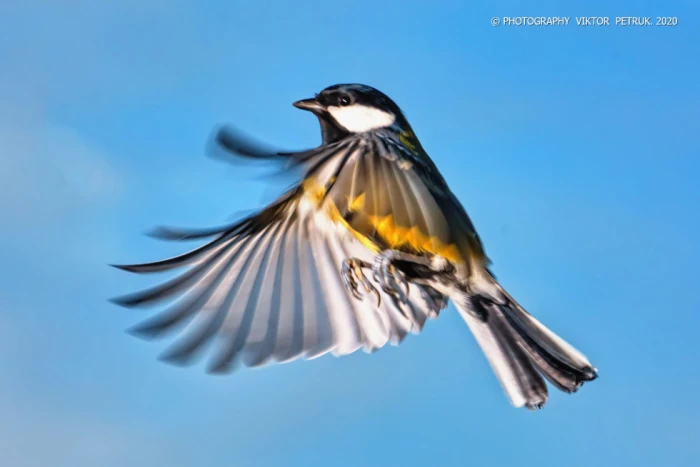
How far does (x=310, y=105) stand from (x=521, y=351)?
1.98 feet

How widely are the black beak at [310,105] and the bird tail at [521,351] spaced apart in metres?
0.44

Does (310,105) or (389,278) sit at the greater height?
(310,105)

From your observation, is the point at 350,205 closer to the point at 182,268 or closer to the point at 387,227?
the point at 387,227

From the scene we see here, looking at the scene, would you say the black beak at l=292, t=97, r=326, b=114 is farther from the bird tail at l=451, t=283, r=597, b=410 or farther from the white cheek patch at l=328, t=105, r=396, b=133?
the bird tail at l=451, t=283, r=597, b=410

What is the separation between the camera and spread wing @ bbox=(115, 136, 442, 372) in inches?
55.0

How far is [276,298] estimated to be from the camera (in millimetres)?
1524

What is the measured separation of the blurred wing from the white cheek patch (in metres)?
0.16

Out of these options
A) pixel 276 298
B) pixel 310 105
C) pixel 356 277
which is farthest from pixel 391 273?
pixel 310 105

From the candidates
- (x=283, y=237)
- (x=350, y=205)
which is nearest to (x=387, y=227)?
(x=350, y=205)

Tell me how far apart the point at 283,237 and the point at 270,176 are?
50 cm

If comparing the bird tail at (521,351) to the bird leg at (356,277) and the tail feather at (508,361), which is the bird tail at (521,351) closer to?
the tail feather at (508,361)

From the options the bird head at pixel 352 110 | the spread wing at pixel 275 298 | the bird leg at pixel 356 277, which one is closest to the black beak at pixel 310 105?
the bird head at pixel 352 110

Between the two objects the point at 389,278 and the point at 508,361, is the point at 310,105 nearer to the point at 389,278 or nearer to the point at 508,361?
the point at 389,278

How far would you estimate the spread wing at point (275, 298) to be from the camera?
4.58ft
